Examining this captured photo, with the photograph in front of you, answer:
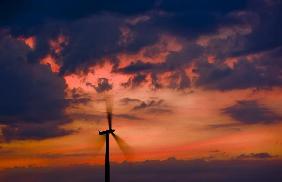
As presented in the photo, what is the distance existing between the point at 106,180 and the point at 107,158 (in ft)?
24.0

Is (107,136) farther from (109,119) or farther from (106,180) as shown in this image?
(106,180)

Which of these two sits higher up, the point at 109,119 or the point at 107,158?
the point at 109,119

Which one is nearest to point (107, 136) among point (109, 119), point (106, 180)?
point (109, 119)

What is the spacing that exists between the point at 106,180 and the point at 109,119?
21.4m

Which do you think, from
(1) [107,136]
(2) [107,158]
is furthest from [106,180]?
(1) [107,136]

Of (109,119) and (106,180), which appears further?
(109,119)

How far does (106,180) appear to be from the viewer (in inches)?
6201

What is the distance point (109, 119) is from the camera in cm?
17038

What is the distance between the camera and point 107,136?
172 metres

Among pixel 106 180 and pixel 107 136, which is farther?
pixel 107 136

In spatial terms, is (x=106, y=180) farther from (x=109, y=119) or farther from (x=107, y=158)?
(x=109, y=119)

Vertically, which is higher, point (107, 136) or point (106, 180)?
point (107, 136)

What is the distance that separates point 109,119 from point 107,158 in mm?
14071
